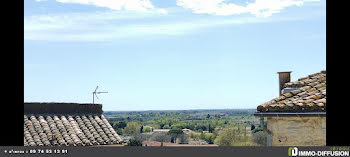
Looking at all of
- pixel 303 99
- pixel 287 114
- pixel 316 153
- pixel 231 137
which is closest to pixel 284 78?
pixel 303 99

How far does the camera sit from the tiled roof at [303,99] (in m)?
6.55

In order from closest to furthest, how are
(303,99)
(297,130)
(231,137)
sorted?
(297,130), (303,99), (231,137)

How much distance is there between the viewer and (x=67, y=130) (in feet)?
42.1

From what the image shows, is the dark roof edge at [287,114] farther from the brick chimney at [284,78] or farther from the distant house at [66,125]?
the distant house at [66,125]

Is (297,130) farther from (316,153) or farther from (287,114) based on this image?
(316,153)

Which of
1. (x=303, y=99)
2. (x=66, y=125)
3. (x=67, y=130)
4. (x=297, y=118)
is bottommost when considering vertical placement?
(x=67, y=130)

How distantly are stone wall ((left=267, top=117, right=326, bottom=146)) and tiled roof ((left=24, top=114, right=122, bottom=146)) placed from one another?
270 inches

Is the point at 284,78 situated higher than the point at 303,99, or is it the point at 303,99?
the point at 284,78

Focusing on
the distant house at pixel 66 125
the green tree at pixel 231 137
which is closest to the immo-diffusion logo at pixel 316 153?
the distant house at pixel 66 125

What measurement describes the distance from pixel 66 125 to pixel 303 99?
8189 mm
